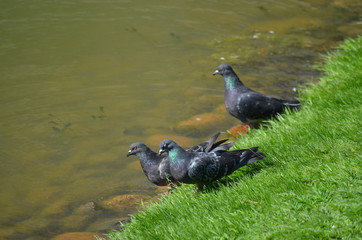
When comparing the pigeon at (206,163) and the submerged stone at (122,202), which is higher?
the pigeon at (206,163)

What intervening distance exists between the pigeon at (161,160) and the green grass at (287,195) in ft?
1.02

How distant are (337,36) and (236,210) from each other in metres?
8.58

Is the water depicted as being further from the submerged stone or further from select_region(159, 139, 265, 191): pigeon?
select_region(159, 139, 265, 191): pigeon

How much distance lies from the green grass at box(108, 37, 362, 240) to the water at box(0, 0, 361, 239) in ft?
5.30

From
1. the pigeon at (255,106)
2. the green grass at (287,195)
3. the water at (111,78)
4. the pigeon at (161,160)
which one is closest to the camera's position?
the green grass at (287,195)

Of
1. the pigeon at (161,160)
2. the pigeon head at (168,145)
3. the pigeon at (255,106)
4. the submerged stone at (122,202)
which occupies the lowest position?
the submerged stone at (122,202)

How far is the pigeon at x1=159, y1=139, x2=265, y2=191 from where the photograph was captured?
16.9 ft

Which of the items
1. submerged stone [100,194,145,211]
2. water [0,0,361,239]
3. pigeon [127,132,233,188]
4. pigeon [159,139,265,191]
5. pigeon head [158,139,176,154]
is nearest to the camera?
pigeon [159,139,265,191]

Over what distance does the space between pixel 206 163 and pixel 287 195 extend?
98 cm

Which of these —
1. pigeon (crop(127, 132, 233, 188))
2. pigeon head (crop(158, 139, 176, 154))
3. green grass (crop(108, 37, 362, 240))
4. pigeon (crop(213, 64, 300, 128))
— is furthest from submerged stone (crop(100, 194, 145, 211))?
pigeon (crop(213, 64, 300, 128))

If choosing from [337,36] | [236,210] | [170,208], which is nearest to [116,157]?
[170,208]

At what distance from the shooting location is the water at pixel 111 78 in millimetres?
6930

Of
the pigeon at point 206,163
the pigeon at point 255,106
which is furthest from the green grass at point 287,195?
the pigeon at point 255,106

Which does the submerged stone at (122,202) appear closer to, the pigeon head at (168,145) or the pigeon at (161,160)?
the pigeon at (161,160)
